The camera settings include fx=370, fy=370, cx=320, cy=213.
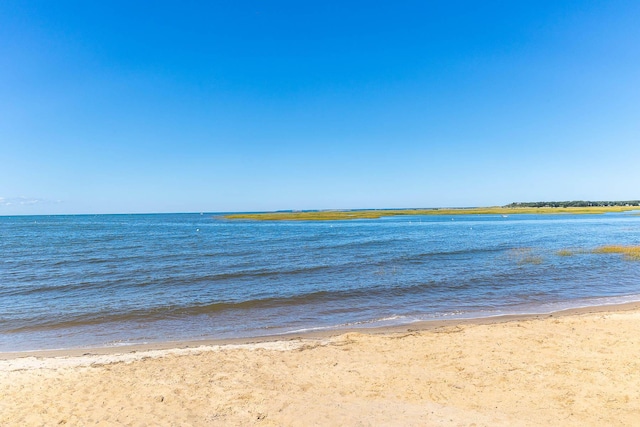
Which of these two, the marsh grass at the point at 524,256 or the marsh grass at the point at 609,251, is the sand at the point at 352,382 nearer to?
the marsh grass at the point at 524,256

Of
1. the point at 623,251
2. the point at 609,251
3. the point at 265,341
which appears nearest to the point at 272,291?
the point at 265,341

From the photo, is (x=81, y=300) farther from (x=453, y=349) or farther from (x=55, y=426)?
(x=453, y=349)

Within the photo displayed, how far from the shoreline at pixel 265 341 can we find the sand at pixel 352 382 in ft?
0.54

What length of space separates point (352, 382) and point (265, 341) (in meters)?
4.53

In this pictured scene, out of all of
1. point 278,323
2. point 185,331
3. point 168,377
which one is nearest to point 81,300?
point 185,331

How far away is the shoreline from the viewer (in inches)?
448

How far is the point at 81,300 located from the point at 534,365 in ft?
62.9

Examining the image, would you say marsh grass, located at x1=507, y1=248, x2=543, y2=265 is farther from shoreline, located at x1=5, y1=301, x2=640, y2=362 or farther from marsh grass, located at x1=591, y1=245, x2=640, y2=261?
shoreline, located at x1=5, y1=301, x2=640, y2=362

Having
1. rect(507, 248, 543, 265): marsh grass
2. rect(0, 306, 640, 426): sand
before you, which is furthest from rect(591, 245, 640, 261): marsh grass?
rect(0, 306, 640, 426): sand

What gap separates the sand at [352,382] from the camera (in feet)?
23.4

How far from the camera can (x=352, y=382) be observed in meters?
8.62

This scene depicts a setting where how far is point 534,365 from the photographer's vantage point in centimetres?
915

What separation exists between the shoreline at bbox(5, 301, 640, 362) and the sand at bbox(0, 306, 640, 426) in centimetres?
16

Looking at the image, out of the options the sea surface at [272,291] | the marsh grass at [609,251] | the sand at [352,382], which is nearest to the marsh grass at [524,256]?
the sea surface at [272,291]
